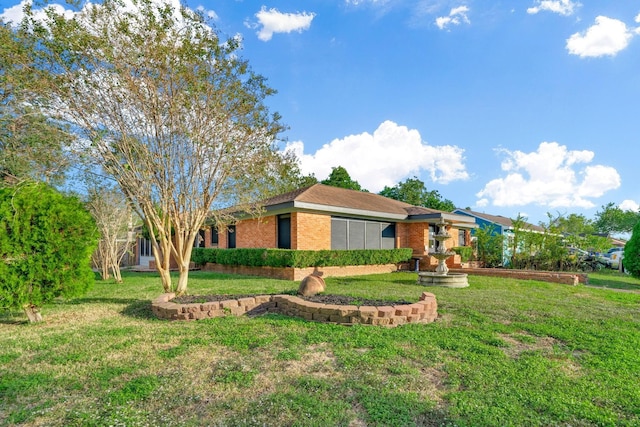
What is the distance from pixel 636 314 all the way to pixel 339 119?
9691 millimetres

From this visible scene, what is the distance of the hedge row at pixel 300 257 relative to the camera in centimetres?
1333

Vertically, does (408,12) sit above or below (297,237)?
above

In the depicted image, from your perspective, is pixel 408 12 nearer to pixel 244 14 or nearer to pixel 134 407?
pixel 244 14

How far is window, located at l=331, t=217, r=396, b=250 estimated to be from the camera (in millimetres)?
15602

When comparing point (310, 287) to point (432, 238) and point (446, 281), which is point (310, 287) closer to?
point (446, 281)

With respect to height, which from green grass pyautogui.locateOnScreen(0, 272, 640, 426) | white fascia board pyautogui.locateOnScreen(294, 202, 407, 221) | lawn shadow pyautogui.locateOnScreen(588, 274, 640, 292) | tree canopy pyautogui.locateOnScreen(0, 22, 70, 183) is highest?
tree canopy pyautogui.locateOnScreen(0, 22, 70, 183)

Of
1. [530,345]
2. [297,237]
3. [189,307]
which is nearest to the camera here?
[530,345]

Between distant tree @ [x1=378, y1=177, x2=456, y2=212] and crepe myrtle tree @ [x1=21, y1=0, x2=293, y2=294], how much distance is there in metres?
31.6

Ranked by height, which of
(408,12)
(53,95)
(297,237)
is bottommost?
(297,237)

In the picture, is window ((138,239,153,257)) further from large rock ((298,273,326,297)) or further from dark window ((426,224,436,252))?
large rock ((298,273,326,297))

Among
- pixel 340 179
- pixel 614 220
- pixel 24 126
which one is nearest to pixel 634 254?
pixel 24 126

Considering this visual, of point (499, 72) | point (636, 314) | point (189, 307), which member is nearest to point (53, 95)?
point (189, 307)

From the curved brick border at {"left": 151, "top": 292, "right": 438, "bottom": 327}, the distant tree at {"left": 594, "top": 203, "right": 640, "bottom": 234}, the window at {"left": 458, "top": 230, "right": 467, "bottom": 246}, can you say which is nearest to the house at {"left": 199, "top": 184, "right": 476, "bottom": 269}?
the window at {"left": 458, "top": 230, "right": 467, "bottom": 246}

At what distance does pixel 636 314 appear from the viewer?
703 cm
